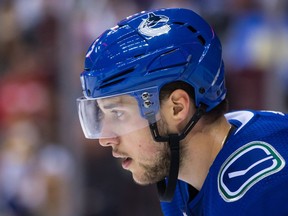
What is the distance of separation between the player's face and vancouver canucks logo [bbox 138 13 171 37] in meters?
0.21

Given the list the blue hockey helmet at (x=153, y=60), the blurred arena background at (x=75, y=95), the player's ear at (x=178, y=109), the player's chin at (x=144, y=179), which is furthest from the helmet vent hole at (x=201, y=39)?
the blurred arena background at (x=75, y=95)

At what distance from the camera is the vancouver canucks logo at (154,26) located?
236 cm

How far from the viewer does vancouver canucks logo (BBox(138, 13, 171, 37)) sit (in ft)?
7.73

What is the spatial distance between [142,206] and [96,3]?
1543 millimetres

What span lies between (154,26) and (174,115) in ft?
0.87

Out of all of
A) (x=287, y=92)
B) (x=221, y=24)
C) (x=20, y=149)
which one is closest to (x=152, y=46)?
(x=287, y=92)

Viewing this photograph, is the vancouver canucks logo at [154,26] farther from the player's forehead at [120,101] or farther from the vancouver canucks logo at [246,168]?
the vancouver canucks logo at [246,168]

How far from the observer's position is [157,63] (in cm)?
231

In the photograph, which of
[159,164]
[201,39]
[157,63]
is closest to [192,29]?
[201,39]

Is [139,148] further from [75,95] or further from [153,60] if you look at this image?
[75,95]

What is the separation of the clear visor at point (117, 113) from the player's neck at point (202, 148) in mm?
146

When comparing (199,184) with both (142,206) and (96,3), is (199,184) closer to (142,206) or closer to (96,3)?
(142,206)

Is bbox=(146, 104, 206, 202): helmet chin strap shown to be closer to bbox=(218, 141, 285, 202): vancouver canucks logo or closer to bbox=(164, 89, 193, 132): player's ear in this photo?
bbox=(164, 89, 193, 132): player's ear

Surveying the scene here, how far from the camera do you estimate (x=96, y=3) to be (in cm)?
582
